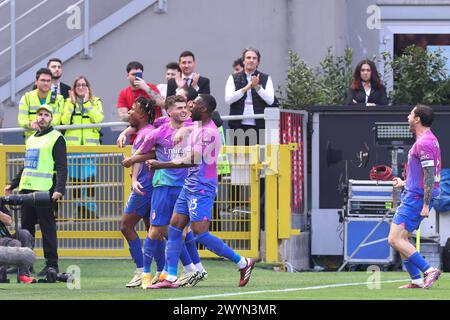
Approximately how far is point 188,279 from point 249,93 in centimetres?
500

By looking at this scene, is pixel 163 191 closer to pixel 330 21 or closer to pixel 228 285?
pixel 228 285

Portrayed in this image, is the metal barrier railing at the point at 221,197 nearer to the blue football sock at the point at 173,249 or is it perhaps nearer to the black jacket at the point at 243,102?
the black jacket at the point at 243,102

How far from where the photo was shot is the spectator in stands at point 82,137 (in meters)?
19.8

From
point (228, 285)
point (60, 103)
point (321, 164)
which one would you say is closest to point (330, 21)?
point (321, 164)

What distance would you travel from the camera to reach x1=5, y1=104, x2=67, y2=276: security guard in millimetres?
17672

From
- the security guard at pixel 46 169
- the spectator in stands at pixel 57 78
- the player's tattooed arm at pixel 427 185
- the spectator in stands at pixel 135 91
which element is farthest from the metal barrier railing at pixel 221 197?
the player's tattooed arm at pixel 427 185

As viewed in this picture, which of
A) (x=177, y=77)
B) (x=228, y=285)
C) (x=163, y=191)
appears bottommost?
(x=228, y=285)

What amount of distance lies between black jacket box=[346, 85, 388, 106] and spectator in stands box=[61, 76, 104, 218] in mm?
3437

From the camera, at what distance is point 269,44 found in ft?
76.7

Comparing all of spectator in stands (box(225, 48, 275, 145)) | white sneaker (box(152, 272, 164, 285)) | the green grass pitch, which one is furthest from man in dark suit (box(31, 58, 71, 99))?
white sneaker (box(152, 272, 164, 285))

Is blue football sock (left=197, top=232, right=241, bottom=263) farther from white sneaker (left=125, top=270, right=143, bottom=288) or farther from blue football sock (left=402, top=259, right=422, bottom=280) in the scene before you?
blue football sock (left=402, top=259, right=422, bottom=280)

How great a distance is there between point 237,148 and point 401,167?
2.30m

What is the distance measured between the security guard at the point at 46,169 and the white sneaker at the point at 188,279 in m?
2.27

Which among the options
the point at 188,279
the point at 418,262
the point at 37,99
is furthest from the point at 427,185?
the point at 37,99
